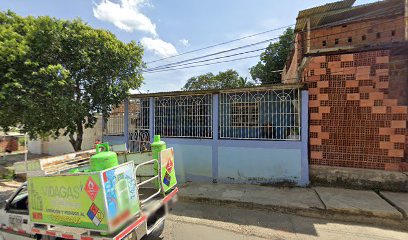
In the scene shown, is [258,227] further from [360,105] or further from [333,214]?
[360,105]

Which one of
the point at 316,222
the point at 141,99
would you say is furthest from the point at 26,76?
the point at 316,222

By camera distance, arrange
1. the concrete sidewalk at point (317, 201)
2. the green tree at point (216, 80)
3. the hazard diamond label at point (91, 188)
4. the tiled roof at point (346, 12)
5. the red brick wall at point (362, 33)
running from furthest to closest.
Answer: the green tree at point (216, 80) < the red brick wall at point (362, 33) < the tiled roof at point (346, 12) < the concrete sidewalk at point (317, 201) < the hazard diamond label at point (91, 188)

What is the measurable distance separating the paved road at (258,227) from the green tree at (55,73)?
148 inches

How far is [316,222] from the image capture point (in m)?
4.16

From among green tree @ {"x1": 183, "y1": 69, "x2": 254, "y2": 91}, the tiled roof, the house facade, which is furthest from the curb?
green tree @ {"x1": 183, "y1": 69, "x2": 254, "y2": 91}

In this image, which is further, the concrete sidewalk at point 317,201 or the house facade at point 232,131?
the house facade at point 232,131

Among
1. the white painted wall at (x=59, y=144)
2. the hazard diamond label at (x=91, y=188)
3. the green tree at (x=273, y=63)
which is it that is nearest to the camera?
the hazard diamond label at (x=91, y=188)

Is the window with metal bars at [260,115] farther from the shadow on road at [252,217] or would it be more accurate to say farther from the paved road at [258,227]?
the paved road at [258,227]

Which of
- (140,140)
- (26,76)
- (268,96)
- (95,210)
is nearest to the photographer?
(95,210)

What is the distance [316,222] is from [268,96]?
3253mm

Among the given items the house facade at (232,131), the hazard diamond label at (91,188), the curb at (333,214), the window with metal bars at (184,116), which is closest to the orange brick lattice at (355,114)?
the house facade at (232,131)

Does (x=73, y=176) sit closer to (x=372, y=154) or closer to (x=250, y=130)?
(x=250, y=130)

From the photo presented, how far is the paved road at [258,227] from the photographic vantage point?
144 inches

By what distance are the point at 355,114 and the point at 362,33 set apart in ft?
12.8
